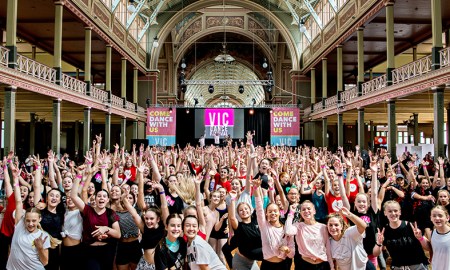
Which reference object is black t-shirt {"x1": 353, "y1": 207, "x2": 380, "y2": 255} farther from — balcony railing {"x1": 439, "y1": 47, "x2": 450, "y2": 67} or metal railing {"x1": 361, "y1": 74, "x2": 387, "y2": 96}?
metal railing {"x1": 361, "y1": 74, "x2": 387, "y2": 96}

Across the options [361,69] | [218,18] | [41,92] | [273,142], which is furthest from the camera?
[218,18]

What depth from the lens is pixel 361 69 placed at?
23.0 m

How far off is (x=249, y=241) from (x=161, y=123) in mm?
22175

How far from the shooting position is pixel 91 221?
5.19 meters

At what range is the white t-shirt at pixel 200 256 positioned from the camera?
167 inches

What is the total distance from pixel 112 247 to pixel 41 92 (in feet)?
46.1

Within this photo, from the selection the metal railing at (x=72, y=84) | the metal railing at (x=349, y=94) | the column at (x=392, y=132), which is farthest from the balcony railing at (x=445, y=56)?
the metal railing at (x=72, y=84)

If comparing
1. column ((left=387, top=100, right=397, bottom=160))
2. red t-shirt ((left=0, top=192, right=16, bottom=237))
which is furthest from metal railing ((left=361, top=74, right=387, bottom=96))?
red t-shirt ((left=0, top=192, right=16, bottom=237))

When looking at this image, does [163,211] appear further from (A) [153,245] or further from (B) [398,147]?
(B) [398,147]

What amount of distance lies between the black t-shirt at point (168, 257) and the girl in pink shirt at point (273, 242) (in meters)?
1.02

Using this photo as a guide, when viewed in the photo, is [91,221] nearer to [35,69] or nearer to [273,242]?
[273,242]

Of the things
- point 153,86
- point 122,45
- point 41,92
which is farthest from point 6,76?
point 153,86

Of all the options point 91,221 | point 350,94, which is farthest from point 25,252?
point 350,94

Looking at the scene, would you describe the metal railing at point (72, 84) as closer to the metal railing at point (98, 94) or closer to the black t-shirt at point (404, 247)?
the metal railing at point (98, 94)
